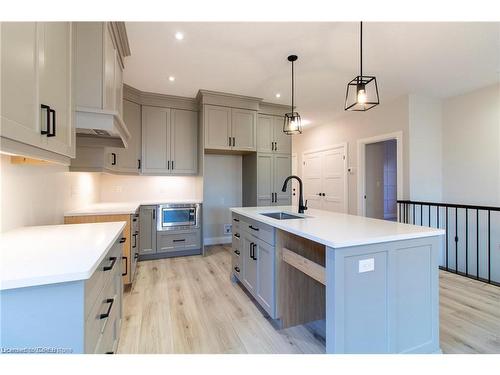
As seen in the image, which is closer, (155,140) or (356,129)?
(155,140)

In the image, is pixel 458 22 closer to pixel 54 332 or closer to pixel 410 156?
pixel 410 156

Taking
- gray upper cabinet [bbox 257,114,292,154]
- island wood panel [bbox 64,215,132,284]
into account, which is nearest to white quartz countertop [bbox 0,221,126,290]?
island wood panel [bbox 64,215,132,284]

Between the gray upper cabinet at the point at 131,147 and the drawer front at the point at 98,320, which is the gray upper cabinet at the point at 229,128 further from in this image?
the drawer front at the point at 98,320

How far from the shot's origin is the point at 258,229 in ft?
7.57

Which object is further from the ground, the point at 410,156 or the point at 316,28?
the point at 316,28

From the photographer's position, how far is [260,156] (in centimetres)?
454

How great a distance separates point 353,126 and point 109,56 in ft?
15.1

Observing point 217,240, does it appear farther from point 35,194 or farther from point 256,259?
point 35,194

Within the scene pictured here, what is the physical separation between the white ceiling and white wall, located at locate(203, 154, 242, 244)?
4.60 feet

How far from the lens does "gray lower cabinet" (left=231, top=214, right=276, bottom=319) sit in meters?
2.07

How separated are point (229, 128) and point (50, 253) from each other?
11.3ft

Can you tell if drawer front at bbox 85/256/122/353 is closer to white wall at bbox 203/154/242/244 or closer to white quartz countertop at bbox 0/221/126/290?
white quartz countertop at bbox 0/221/126/290

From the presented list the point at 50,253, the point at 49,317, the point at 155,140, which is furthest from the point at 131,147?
the point at 49,317
